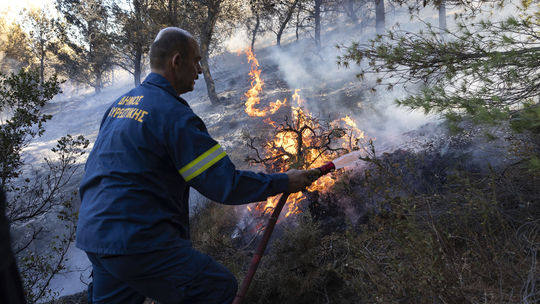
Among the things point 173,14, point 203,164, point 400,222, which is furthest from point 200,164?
point 173,14

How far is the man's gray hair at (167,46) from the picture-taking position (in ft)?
7.97

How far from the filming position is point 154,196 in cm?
209

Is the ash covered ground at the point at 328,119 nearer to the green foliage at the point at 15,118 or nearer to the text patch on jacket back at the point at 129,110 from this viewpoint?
the green foliage at the point at 15,118

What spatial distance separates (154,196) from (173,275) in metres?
0.47

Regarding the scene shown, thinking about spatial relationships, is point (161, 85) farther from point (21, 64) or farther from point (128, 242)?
point (21, 64)

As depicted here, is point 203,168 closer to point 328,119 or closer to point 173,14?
point 328,119

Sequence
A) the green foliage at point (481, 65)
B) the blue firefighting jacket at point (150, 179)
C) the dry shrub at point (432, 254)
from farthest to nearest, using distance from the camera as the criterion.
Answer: the green foliage at point (481, 65) < the dry shrub at point (432, 254) < the blue firefighting jacket at point (150, 179)

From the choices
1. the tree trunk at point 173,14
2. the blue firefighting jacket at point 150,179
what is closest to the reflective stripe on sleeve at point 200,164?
the blue firefighting jacket at point 150,179

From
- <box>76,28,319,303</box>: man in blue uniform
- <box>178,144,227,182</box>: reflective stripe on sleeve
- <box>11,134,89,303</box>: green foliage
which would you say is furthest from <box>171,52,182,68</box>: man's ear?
<box>11,134,89,303</box>: green foliage

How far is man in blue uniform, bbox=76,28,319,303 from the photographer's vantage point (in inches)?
78.4

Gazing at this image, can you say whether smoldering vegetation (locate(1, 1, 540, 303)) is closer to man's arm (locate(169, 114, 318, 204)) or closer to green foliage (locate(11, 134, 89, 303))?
green foliage (locate(11, 134, 89, 303))

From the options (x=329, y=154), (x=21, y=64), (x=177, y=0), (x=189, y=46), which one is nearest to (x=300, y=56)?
(x=177, y=0)

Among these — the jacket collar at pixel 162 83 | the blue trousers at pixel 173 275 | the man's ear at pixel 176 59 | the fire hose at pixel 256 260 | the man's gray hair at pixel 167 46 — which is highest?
the man's gray hair at pixel 167 46

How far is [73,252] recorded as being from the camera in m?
9.78
